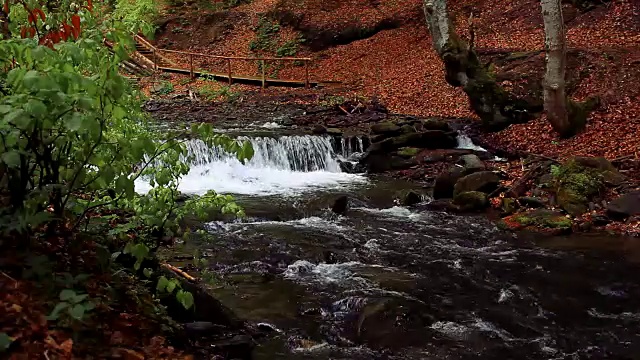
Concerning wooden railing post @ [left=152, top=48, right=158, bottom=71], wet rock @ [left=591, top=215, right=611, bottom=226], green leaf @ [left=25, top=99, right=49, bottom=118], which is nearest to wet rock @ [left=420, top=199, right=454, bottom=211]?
wet rock @ [left=591, top=215, right=611, bottom=226]

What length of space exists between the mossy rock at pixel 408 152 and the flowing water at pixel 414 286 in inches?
130

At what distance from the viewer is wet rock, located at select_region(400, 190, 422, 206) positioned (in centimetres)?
1146

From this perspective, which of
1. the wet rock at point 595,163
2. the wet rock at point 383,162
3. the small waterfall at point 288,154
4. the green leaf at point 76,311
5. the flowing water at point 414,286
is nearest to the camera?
the green leaf at point 76,311

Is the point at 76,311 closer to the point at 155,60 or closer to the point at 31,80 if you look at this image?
the point at 31,80

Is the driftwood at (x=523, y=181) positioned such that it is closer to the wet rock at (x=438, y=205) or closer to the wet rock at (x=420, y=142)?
the wet rock at (x=438, y=205)

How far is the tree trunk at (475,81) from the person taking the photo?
15195mm

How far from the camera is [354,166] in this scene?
14836 millimetres

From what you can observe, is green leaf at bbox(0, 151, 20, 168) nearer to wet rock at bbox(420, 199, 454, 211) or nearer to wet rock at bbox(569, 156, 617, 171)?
wet rock at bbox(420, 199, 454, 211)

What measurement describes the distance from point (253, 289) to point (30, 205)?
410 centimetres

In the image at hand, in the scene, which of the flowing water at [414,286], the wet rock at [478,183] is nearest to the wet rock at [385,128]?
the wet rock at [478,183]

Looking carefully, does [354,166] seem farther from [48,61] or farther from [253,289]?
[48,61]

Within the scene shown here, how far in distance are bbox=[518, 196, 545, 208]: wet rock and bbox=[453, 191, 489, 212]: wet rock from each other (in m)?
0.62

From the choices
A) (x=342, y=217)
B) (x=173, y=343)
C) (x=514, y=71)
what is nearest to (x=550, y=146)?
(x=514, y=71)

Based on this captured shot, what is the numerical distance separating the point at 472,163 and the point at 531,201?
8.42ft
